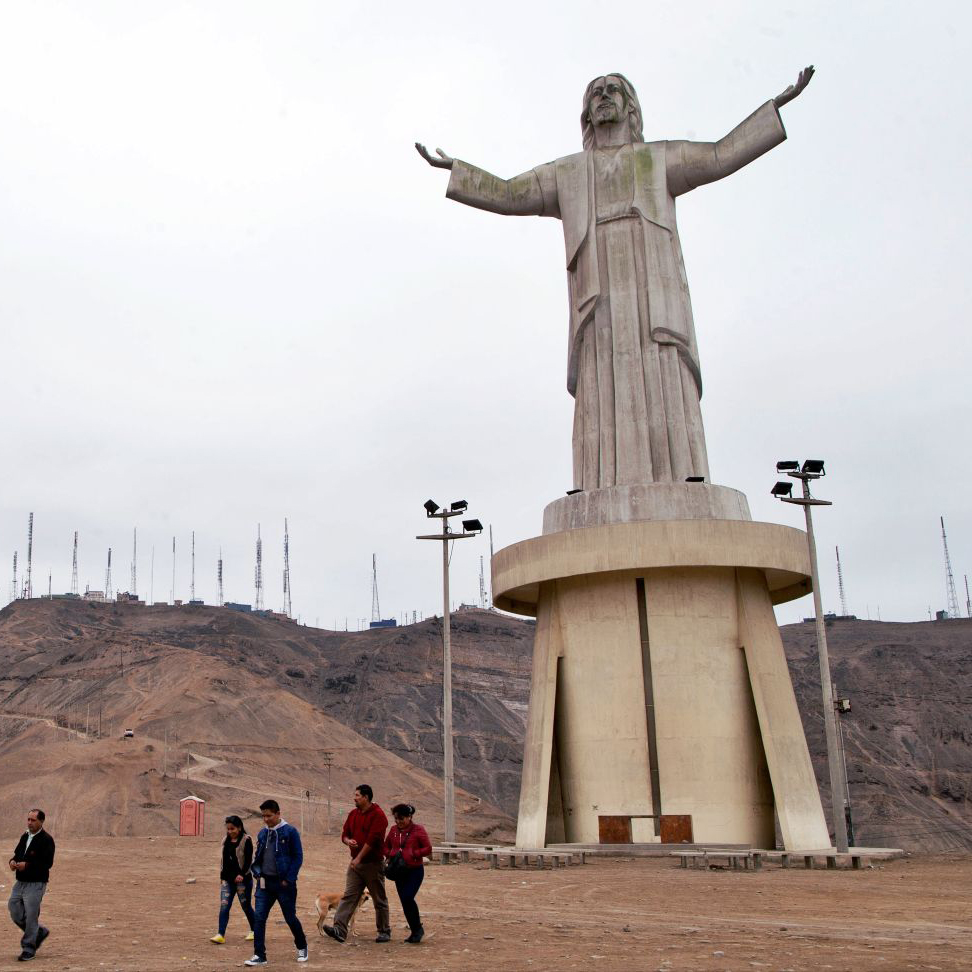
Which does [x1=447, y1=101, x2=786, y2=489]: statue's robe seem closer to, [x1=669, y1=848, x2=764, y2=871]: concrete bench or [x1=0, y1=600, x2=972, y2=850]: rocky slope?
[x1=669, y1=848, x2=764, y2=871]: concrete bench

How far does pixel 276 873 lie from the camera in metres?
9.55

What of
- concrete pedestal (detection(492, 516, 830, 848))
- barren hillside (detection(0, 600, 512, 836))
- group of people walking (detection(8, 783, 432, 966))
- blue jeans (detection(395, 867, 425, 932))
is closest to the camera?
group of people walking (detection(8, 783, 432, 966))

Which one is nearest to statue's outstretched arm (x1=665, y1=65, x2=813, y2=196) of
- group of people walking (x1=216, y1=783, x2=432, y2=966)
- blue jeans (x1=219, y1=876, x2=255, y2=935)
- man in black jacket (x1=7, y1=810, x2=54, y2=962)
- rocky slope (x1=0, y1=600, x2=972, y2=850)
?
group of people walking (x1=216, y1=783, x2=432, y2=966)

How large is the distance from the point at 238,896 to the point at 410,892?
1.61m

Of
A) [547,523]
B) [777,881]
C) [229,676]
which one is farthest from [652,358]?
[229,676]

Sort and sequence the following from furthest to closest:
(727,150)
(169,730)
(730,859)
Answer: (169,730) < (727,150) < (730,859)

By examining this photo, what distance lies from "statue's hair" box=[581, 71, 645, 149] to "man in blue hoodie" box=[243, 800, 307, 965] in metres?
19.1

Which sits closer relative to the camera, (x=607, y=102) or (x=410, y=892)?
(x=410, y=892)

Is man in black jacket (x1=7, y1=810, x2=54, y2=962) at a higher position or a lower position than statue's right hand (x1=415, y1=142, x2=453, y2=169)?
lower

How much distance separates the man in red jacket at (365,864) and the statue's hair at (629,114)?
18410mm

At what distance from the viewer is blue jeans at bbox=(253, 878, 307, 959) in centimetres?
923

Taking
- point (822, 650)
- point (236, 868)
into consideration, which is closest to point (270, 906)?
point (236, 868)

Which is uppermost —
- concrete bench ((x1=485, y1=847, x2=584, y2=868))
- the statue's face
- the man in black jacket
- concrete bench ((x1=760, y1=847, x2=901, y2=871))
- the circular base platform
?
the statue's face

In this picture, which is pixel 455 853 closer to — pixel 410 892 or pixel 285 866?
pixel 410 892
